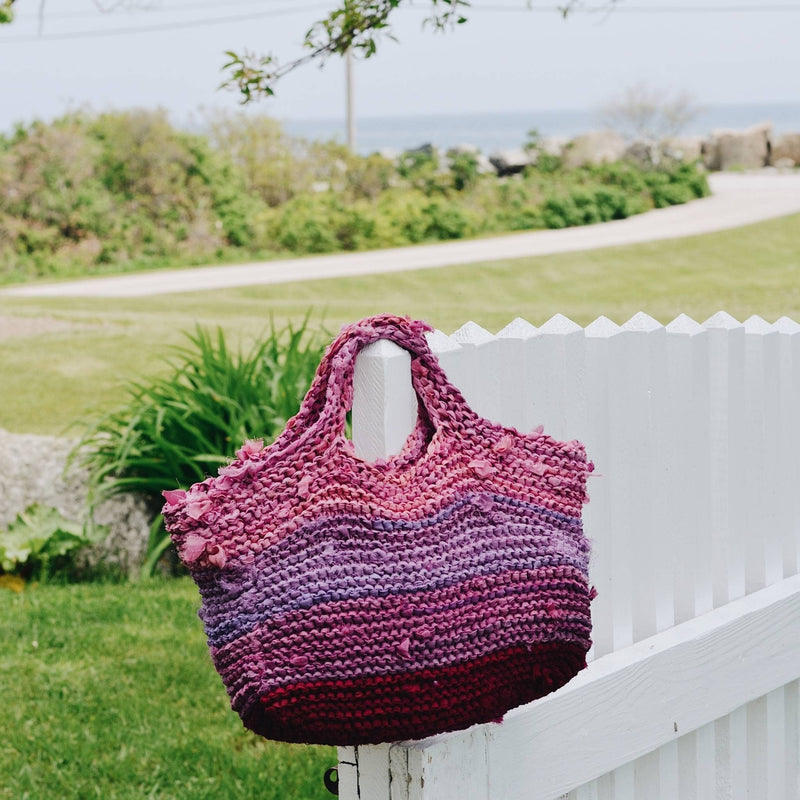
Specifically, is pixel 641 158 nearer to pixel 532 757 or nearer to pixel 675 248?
pixel 675 248

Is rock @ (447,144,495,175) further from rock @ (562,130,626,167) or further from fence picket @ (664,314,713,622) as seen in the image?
fence picket @ (664,314,713,622)

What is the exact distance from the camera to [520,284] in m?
14.3

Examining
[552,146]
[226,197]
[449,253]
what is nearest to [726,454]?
[449,253]

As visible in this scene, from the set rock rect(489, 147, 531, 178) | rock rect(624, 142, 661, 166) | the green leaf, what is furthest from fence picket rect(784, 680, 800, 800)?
rock rect(489, 147, 531, 178)

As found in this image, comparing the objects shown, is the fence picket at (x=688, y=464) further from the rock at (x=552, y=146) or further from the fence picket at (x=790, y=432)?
the rock at (x=552, y=146)

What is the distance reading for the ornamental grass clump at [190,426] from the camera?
5035 millimetres

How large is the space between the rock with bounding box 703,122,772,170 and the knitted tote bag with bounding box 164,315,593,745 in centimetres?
2916

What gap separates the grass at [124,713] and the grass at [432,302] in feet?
12.5

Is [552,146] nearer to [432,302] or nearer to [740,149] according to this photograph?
[740,149]

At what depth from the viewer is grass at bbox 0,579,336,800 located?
3.14m

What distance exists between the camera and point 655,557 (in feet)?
7.07

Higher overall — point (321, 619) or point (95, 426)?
point (321, 619)

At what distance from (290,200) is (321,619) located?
19978 millimetres

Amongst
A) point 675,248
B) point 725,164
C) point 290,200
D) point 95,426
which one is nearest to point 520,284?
point 675,248
